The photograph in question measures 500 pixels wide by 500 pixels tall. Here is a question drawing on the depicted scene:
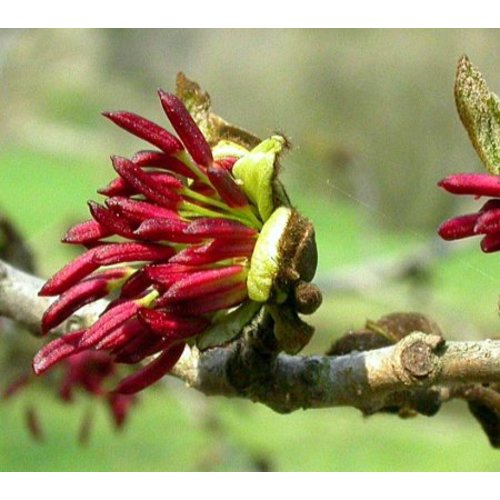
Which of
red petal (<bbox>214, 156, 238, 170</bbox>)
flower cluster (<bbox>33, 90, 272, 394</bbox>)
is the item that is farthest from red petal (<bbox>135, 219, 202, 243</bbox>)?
red petal (<bbox>214, 156, 238, 170</bbox>)

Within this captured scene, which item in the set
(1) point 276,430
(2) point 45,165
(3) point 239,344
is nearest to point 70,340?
(3) point 239,344

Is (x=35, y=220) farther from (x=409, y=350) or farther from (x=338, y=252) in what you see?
(x=409, y=350)

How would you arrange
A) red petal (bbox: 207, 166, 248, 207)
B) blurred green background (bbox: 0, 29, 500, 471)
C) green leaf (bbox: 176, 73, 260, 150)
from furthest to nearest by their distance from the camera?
blurred green background (bbox: 0, 29, 500, 471) → green leaf (bbox: 176, 73, 260, 150) → red petal (bbox: 207, 166, 248, 207)

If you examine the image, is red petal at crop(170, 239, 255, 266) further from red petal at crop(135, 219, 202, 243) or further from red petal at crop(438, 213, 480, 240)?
red petal at crop(438, 213, 480, 240)

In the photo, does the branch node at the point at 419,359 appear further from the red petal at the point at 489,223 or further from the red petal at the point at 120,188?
the red petal at the point at 120,188

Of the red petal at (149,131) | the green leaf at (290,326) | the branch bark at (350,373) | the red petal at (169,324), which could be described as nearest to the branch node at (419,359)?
the branch bark at (350,373)

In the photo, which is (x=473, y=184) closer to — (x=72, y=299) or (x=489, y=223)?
(x=489, y=223)

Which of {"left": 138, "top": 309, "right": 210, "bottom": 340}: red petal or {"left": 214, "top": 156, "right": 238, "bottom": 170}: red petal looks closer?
{"left": 138, "top": 309, "right": 210, "bottom": 340}: red petal
